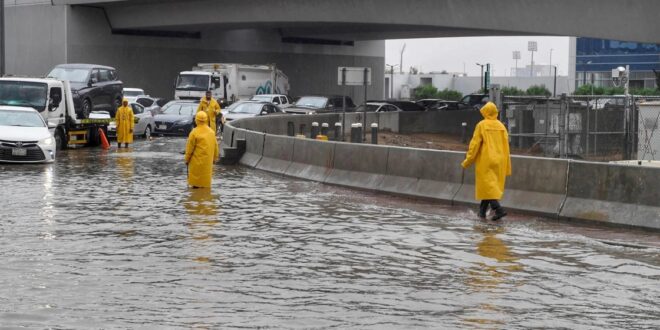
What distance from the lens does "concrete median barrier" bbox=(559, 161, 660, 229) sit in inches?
628

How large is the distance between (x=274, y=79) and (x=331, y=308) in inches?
2035

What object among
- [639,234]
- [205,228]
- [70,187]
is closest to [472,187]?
[639,234]

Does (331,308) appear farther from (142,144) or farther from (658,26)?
(658,26)

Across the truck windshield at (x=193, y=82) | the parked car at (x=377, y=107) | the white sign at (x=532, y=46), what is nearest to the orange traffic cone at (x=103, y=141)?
the truck windshield at (x=193, y=82)

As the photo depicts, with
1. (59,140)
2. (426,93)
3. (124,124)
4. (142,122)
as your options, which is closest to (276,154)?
(59,140)

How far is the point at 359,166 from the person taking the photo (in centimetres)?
2208

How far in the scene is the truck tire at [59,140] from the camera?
33.4 m

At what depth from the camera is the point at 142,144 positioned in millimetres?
38469

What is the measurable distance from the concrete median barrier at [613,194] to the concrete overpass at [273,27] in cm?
2412

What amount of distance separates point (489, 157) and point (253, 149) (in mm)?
12509

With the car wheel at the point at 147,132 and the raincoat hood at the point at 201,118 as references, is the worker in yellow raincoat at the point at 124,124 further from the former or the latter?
the raincoat hood at the point at 201,118

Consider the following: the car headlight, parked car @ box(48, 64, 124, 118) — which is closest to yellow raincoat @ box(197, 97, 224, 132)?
the car headlight

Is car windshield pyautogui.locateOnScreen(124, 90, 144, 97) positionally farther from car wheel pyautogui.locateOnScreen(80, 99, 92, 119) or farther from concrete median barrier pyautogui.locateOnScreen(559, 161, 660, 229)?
concrete median barrier pyautogui.locateOnScreen(559, 161, 660, 229)

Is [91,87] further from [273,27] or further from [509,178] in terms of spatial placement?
[273,27]
